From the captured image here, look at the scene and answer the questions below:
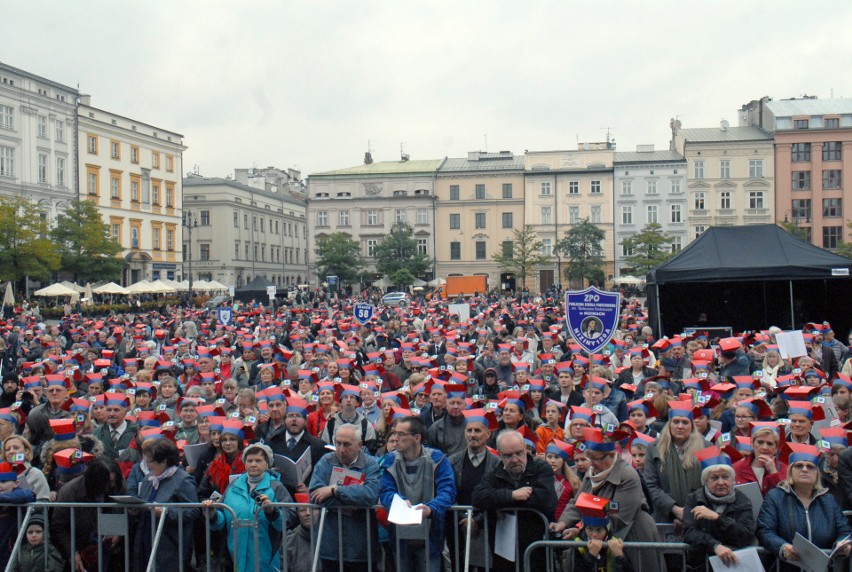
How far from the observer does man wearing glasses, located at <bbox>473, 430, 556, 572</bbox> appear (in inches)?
224

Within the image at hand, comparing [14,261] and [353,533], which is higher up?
[14,261]

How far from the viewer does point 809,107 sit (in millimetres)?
74125

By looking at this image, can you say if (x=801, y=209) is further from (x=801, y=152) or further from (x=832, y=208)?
(x=801, y=152)

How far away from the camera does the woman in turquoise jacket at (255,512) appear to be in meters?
6.16

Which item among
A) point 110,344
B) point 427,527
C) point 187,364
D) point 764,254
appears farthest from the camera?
point 764,254

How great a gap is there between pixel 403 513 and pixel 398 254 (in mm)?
71908

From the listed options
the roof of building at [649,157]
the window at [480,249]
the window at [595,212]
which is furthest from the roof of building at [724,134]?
the window at [480,249]

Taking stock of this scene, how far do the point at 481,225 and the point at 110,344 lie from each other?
65.1m

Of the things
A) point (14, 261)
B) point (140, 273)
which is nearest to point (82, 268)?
point (14, 261)

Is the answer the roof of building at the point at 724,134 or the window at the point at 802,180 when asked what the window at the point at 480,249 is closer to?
the roof of building at the point at 724,134

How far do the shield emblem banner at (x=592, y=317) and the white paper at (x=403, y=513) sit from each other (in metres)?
4.91

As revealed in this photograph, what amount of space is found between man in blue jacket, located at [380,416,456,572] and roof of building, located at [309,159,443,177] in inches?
3061

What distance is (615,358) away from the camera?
1457 centimetres

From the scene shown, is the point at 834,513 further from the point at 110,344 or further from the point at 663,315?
the point at 663,315
